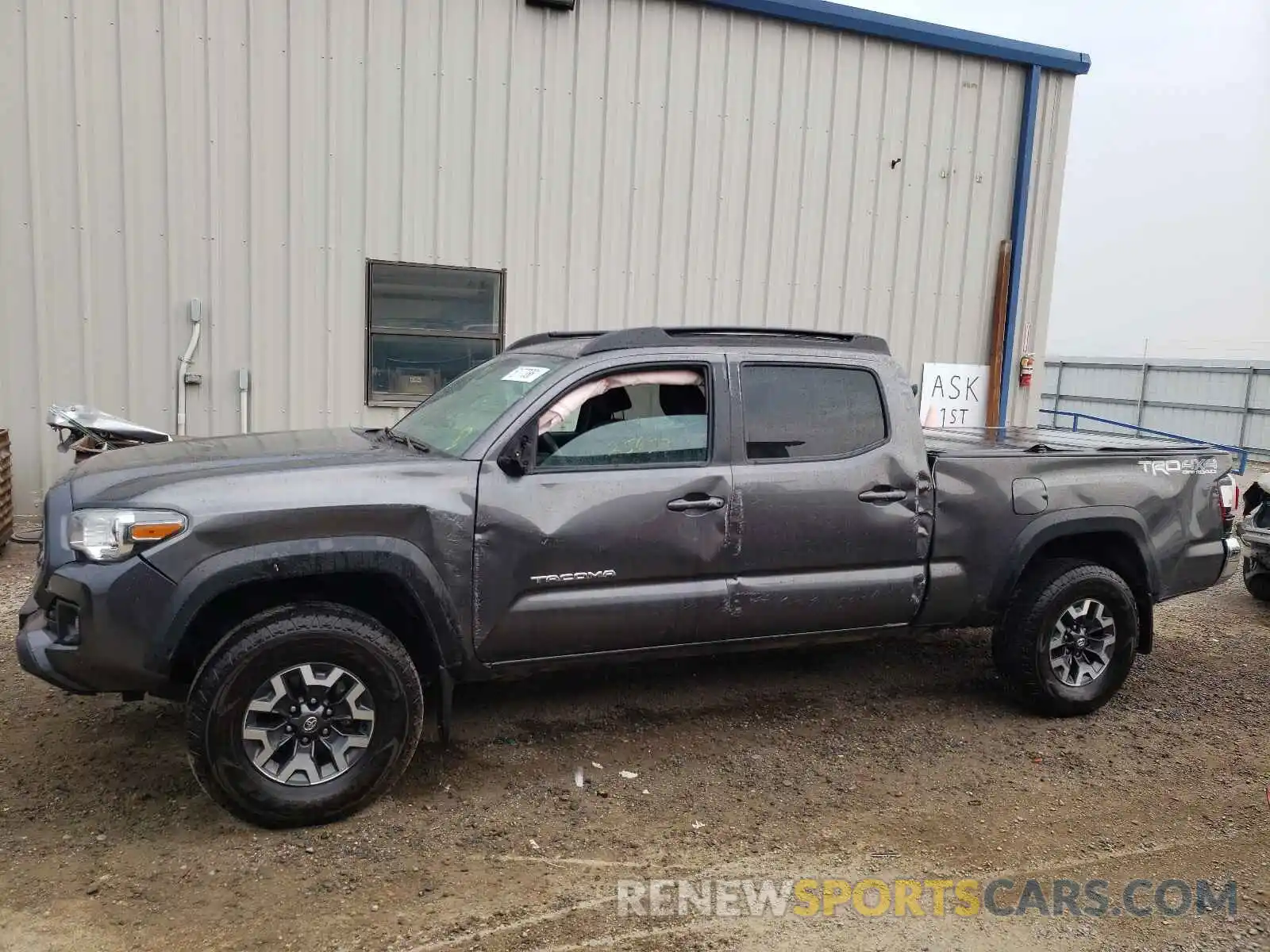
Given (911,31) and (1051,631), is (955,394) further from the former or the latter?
(1051,631)

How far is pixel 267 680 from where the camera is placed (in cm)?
337

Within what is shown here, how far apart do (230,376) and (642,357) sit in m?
5.07

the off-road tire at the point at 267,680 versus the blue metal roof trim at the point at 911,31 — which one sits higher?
the blue metal roof trim at the point at 911,31

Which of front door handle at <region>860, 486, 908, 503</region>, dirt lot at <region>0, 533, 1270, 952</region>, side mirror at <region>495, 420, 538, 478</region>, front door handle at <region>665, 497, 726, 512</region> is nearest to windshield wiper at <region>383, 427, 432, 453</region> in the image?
side mirror at <region>495, 420, 538, 478</region>

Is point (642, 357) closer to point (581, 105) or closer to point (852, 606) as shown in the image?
point (852, 606)

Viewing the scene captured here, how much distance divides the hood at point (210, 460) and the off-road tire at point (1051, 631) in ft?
10.0

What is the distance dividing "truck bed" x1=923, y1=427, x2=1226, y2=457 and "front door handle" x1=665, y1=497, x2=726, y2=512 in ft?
4.03

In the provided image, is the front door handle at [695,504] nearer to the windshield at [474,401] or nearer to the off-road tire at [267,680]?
the windshield at [474,401]

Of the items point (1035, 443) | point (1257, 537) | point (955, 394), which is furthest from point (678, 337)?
point (955, 394)

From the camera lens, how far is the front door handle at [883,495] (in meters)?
4.33

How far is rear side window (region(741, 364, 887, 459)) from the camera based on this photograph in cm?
425

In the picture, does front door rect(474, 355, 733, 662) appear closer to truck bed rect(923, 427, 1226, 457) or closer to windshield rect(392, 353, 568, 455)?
windshield rect(392, 353, 568, 455)

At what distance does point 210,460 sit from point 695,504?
1.93 meters

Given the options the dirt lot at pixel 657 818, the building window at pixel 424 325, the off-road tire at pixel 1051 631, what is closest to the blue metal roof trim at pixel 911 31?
the building window at pixel 424 325
